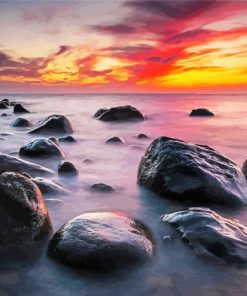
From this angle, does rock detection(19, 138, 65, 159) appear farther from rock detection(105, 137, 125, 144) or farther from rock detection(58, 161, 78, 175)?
rock detection(105, 137, 125, 144)

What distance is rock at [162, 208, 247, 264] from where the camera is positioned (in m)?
3.52

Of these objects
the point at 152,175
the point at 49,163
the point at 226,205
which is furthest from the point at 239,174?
the point at 49,163

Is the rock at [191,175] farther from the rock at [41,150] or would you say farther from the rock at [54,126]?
the rock at [54,126]

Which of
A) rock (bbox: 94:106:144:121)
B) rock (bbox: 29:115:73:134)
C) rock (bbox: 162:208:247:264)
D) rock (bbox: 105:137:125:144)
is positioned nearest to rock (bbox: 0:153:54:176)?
rock (bbox: 162:208:247:264)

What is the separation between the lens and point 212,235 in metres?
3.68

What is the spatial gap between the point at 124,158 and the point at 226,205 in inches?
142

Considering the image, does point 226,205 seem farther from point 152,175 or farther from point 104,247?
point 104,247

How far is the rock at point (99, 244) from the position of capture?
3352 millimetres

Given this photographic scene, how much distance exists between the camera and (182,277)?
329cm

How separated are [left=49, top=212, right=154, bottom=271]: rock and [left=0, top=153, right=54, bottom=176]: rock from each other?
251cm

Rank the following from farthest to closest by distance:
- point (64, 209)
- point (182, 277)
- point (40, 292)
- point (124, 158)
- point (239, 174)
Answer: point (124, 158)
point (239, 174)
point (64, 209)
point (182, 277)
point (40, 292)

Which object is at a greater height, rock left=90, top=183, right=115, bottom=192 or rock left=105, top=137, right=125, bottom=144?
rock left=105, top=137, right=125, bottom=144

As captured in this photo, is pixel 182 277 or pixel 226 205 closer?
pixel 182 277

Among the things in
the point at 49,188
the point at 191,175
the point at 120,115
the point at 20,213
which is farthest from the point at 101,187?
the point at 120,115
